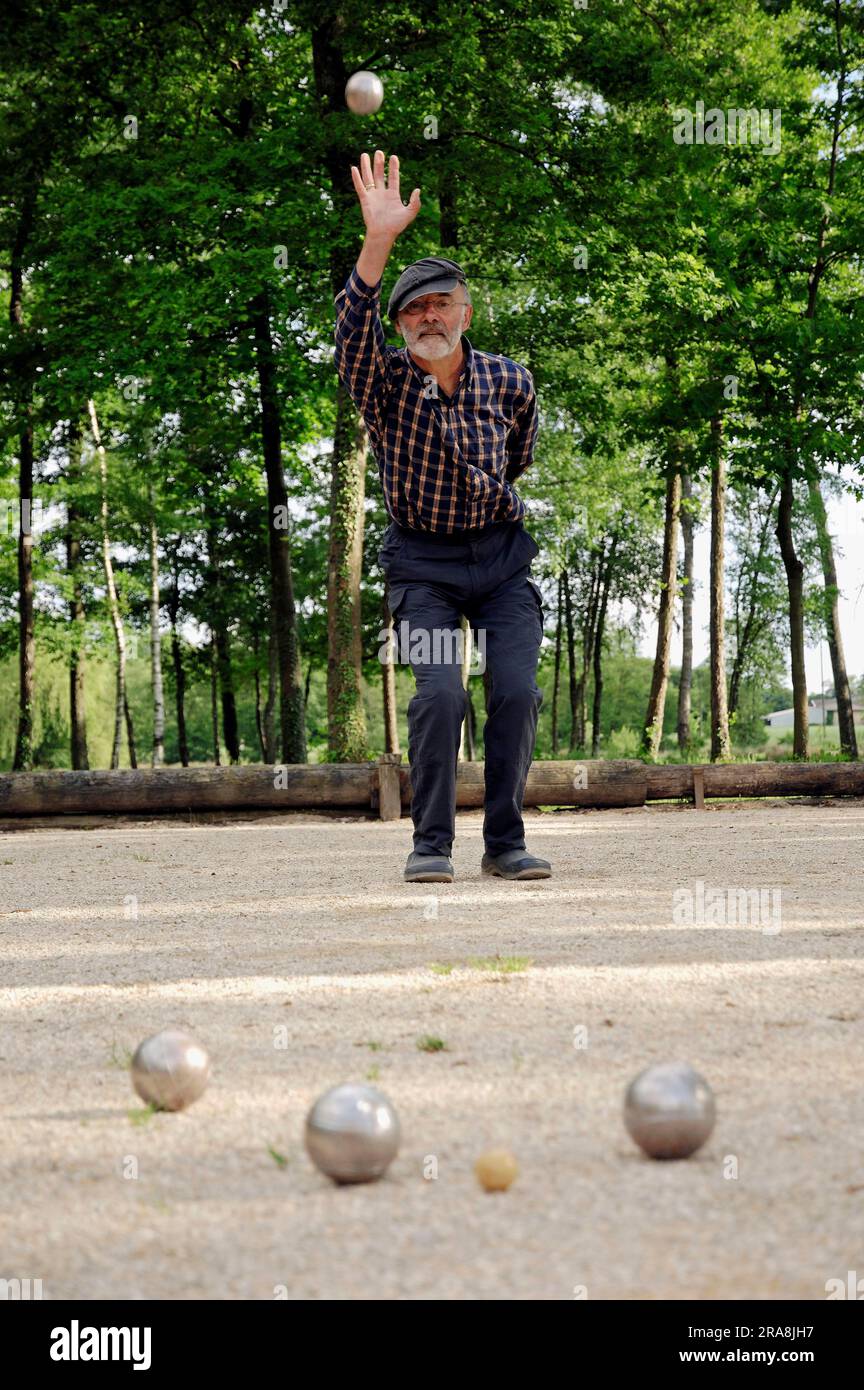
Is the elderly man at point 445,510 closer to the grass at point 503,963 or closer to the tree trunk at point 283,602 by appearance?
the grass at point 503,963

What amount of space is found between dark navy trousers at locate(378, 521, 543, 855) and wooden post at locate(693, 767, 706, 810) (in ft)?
21.4

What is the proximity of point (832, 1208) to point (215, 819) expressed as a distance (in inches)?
404

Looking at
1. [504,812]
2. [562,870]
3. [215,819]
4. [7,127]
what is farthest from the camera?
[7,127]

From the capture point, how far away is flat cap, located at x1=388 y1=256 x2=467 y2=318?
221 inches

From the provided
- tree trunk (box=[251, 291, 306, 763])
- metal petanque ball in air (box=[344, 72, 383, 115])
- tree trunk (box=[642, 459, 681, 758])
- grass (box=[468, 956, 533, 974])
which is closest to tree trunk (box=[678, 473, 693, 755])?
tree trunk (box=[642, 459, 681, 758])

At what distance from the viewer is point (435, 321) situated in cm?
569

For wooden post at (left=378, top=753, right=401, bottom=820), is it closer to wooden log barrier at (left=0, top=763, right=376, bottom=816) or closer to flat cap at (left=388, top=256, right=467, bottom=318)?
wooden log barrier at (left=0, top=763, right=376, bottom=816)

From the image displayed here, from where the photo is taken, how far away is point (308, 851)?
29.1 feet

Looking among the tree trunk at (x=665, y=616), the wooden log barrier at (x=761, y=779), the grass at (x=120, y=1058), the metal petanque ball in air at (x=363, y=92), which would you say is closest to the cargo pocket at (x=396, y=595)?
the grass at (x=120, y=1058)

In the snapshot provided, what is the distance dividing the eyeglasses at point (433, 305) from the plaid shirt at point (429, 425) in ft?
0.50

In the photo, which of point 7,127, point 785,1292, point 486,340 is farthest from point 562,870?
point 7,127

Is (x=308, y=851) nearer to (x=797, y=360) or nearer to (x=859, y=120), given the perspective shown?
(x=797, y=360)

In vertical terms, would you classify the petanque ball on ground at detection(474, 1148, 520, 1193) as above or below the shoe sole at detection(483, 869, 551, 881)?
below

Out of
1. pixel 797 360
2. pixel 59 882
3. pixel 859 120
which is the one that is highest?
pixel 859 120
